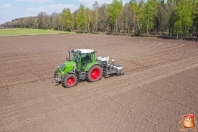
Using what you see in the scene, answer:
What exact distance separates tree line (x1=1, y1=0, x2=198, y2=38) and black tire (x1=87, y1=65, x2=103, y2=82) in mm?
33624

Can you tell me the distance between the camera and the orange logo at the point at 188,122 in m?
7.47

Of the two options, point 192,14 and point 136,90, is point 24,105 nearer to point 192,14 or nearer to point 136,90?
point 136,90

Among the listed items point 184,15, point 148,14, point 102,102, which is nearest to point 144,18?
point 148,14

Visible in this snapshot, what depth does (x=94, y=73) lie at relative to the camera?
42.3 ft

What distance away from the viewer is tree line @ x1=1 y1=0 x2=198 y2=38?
41281 millimetres

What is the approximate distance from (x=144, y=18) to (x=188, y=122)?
45.9 m

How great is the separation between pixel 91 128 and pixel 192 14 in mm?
41358

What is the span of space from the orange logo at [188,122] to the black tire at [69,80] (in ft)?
21.1

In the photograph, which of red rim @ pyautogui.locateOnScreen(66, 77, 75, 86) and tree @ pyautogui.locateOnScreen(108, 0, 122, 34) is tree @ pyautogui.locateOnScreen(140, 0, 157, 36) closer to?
tree @ pyautogui.locateOnScreen(108, 0, 122, 34)

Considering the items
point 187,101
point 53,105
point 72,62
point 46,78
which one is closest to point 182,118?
point 187,101

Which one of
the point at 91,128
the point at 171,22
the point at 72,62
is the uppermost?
the point at 171,22

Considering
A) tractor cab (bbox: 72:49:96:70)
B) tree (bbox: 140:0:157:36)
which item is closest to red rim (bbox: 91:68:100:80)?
tractor cab (bbox: 72:49:96:70)

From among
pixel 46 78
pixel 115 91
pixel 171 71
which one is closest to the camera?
pixel 115 91

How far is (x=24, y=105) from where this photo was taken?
9.53 meters
